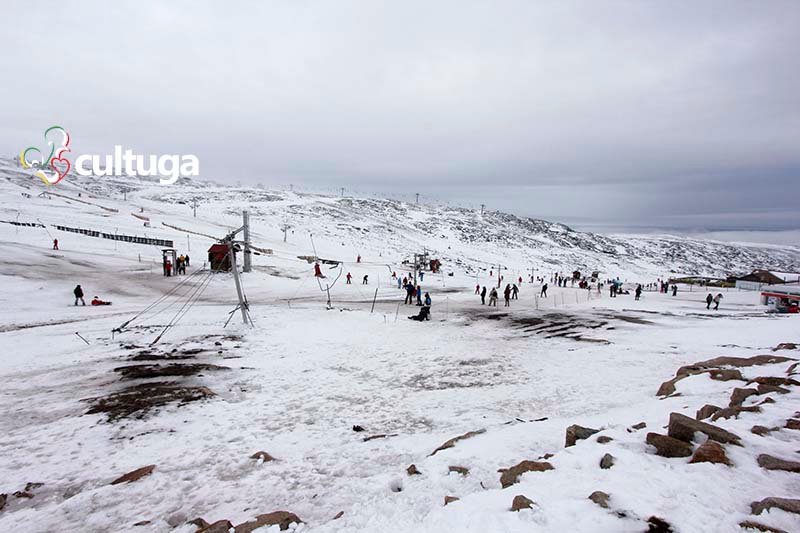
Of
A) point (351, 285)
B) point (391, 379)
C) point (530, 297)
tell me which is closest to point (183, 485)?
point (391, 379)

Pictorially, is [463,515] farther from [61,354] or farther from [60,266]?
[60,266]

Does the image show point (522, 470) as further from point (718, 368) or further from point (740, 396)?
point (718, 368)

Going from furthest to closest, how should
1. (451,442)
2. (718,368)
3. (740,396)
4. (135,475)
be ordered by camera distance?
1. (718,368)
2. (740,396)
3. (451,442)
4. (135,475)

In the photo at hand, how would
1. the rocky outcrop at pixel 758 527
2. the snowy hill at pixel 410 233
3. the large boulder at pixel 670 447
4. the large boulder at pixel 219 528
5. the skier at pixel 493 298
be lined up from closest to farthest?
the rocky outcrop at pixel 758 527, the large boulder at pixel 219 528, the large boulder at pixel 670 447, the skier at pixel 493 298, the snowy hill at pixel 410 233

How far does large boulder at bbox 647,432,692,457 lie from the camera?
5.62 metres

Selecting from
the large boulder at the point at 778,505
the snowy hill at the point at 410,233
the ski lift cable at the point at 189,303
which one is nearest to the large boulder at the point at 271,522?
the large boulder at the point at 778,505

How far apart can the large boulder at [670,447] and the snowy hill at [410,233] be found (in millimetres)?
55382

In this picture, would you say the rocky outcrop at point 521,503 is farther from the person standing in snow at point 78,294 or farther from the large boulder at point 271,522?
the person standing in snow at point 78,294

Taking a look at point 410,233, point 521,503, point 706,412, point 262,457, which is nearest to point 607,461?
point 521,503

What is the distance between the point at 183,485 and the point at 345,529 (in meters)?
3.68

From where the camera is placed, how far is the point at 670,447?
5738mm

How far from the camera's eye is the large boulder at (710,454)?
519 centimetres

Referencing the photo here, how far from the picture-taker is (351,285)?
41000 mm

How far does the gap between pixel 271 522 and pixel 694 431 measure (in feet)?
20.7
